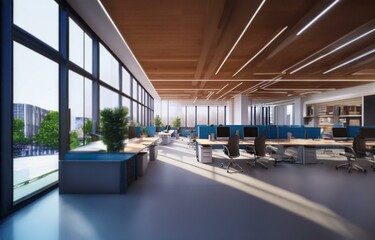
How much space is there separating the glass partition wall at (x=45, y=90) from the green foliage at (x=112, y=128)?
78cm

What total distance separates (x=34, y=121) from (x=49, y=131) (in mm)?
517

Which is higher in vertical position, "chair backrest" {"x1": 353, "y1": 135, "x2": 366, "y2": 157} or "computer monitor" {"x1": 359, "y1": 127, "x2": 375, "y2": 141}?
"computer monitor" {"x1": 359, "y1": 127, "x2": 375, "y2": 141}

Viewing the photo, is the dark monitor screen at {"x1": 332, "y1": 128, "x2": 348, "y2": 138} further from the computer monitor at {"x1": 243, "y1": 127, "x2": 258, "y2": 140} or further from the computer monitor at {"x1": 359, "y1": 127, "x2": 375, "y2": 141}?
the computer monitor at {"x1": 243, "y1": 127, "x2": 258, "y2": 140}

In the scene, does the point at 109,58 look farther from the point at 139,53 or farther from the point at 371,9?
the point at 371,9

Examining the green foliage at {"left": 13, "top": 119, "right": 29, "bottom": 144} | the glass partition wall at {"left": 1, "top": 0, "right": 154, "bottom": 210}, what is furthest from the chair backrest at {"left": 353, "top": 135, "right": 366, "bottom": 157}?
the green foliage at {"left": 13, "top": 119, "right": 29, "bottom": 144}

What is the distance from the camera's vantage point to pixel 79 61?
4586 mm

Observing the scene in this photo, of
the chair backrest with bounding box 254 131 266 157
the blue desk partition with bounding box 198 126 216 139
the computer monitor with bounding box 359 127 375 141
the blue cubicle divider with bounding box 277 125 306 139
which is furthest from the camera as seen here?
the blue desk partition with bounding box 198 126 216 139

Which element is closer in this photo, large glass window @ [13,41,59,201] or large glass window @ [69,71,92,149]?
large glass window @ [13,41,59,201]

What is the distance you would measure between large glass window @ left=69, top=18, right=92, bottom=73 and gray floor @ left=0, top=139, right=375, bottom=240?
3.04 m

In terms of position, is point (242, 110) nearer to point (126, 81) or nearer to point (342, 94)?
point (342, 94)

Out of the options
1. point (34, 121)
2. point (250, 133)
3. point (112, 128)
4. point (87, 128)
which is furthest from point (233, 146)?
point (34, 121)

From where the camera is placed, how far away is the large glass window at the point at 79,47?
14.2 ft

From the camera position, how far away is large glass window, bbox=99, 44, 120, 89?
5.93 metres

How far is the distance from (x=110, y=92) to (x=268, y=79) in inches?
282
